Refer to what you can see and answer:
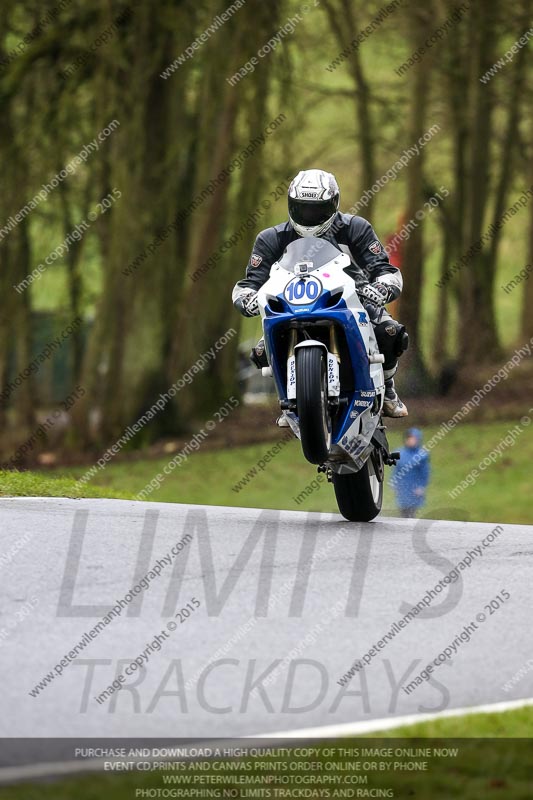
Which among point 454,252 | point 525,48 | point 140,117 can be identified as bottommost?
point 454,252

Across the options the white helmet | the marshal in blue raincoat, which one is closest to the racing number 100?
the white helmet

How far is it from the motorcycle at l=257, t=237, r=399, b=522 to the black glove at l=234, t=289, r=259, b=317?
30 centimetres

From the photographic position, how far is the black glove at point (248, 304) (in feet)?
33.2

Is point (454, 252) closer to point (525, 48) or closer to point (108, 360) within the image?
point (525, 48)

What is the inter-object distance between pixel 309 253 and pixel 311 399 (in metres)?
1.15

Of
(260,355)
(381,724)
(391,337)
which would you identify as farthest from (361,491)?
(381,724)

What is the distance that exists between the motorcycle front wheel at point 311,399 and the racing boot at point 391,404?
50.9 inches

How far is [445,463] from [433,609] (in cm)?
1923

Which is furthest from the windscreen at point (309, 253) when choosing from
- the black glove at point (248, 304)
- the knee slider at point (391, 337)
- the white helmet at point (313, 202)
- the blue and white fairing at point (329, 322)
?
the knee slider at point (391, 337)

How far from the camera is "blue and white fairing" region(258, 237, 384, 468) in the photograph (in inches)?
378

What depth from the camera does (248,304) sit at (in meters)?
10.2

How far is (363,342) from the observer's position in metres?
9.87

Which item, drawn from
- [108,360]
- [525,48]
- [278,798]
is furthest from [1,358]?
[278,798]

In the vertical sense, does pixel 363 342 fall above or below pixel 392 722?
above
